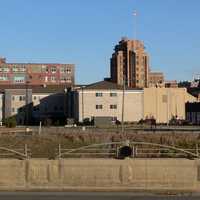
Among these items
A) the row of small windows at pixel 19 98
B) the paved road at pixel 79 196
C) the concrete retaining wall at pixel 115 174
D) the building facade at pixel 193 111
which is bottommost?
the paved road at pixel 79 196

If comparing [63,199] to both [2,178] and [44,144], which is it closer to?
[2,178]

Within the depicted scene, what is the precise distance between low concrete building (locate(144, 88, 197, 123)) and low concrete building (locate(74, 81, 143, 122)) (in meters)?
8.23

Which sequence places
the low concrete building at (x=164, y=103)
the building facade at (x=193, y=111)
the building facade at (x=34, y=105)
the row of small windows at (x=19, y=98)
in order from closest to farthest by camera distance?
the low concrete building at (x=164, y=103) < the building facade at (x=34, y=105) < the row of small windows at (x=19, y=98) < the building facade at (x=193, y=111)

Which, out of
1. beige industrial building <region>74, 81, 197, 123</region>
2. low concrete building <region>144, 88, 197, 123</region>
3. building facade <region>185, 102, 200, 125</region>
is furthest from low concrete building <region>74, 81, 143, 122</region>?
building facade <region>185, 102, 200, 125</region>

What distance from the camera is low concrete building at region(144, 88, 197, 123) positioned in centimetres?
15300

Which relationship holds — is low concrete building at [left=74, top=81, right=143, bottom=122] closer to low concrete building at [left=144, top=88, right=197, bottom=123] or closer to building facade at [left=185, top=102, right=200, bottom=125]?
low concrete building at [left=144, top=88, right=197, bottom=123]

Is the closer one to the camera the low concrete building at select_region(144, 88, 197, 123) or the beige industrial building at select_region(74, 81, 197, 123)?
the beige industrial building at select_region(74, 81, 197, 123)

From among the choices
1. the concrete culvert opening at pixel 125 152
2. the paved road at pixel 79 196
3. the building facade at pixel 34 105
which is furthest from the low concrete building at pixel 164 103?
the paved road at pixel 79 196

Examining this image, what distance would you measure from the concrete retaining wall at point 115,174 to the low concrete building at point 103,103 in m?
119

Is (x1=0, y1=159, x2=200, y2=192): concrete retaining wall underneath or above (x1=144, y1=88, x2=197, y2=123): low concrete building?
underneath

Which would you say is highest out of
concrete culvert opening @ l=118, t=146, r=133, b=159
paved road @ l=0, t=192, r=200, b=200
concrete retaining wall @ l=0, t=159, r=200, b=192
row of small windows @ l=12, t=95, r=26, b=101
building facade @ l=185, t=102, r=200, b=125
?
row of small windows @ l=12, t=95, r=26, b=101

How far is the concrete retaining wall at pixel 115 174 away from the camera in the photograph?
20844 millimetres

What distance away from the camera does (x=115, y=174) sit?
20906 millimetres

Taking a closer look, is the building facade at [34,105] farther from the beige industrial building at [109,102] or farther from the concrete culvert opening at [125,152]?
the concrete culvert opening at [125,152]
